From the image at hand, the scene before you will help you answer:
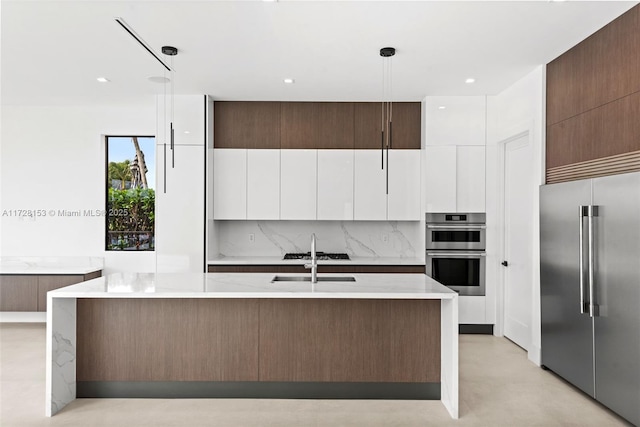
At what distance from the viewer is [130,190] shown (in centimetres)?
569

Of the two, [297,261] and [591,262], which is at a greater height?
[591,262]

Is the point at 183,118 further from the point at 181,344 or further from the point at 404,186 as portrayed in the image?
the point at 181,344

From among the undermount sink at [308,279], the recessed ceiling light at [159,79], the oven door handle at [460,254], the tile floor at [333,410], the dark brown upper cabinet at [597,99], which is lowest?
the tile floor at [333,410]

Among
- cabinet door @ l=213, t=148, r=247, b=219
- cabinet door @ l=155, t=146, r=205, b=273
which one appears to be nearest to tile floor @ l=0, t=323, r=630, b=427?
cabinet door @ l=155, t=146, r=205, b=273

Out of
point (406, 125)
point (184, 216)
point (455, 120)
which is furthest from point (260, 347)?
point (455, 120)

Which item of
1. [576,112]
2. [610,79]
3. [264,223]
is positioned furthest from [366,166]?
[610,79]

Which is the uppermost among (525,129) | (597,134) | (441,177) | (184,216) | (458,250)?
(525,129)

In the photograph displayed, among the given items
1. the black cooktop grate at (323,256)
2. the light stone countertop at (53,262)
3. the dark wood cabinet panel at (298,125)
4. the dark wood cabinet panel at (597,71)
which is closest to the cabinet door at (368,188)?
the dark wood cabinet panel at (298,125)

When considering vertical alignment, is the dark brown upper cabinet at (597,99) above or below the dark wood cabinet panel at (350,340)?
above

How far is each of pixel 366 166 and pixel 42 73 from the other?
11.4 feet

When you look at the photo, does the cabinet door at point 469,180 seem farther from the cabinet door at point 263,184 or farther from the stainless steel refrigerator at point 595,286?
the cabinet door at point 263,184

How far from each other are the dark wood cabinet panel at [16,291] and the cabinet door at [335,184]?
136 inches

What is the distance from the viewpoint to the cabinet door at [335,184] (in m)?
5.14

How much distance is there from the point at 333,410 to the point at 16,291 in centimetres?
425
